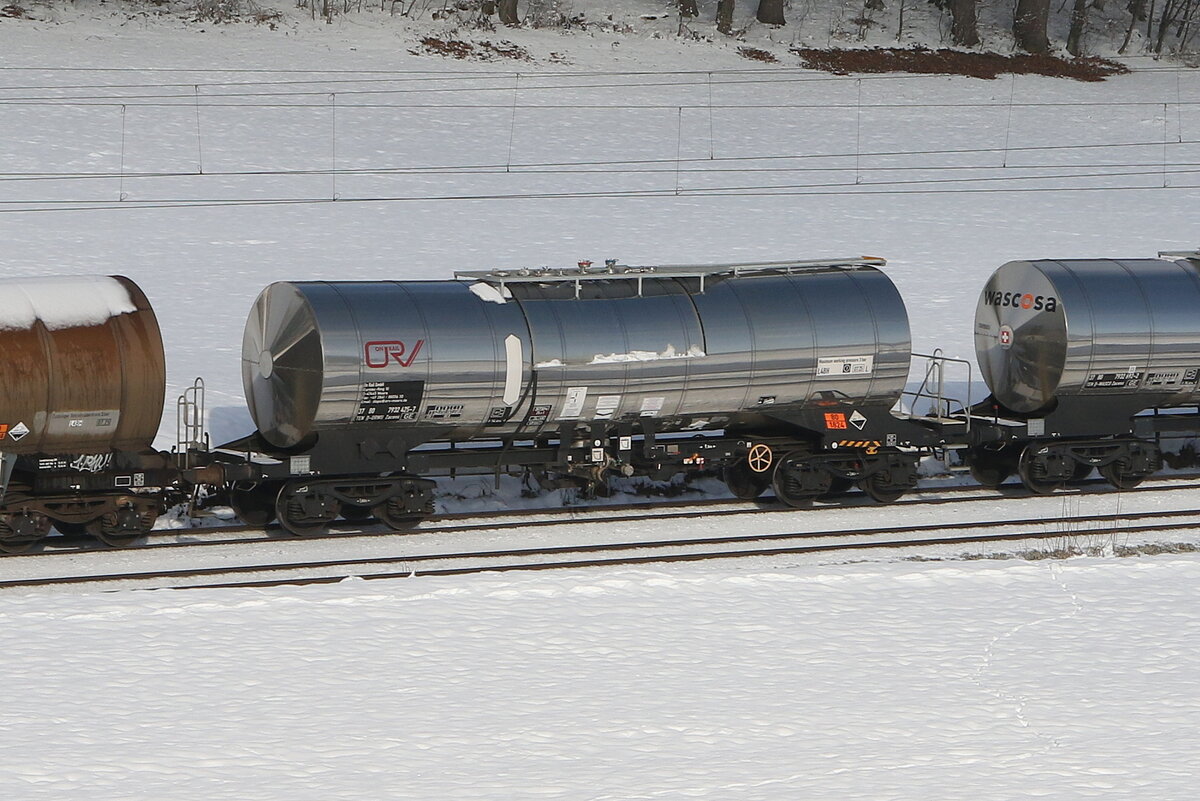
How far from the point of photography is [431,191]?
40219 millimetres

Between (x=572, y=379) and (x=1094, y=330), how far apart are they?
24.4 feet

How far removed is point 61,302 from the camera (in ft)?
62.7

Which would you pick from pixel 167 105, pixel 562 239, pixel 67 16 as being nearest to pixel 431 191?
pixel 562 239

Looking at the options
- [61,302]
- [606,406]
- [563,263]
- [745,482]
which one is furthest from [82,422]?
[563,263]

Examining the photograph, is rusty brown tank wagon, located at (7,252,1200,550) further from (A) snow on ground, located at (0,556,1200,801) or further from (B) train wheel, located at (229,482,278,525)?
(A) snow on ground, located at (0,556,1200,801)

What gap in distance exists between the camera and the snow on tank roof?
18781mm

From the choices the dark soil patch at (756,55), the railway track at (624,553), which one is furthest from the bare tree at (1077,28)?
the railway track at (624,553)

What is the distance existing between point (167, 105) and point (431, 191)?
8265 mm

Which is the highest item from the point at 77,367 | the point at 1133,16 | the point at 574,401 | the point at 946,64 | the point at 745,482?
the point at 1133,16

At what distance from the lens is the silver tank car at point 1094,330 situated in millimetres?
23109

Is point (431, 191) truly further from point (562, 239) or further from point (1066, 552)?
point (1066, 552)

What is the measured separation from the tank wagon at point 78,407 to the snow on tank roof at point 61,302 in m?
0.01

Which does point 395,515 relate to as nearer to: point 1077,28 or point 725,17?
point 725,17

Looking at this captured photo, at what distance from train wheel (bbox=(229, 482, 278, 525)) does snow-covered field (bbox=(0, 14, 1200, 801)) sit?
3456mm
